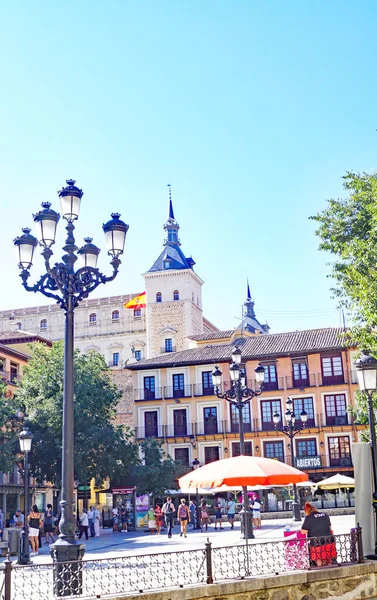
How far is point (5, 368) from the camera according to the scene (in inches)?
1933

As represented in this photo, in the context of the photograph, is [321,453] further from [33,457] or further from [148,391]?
[33,457]

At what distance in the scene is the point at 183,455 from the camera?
46.8 meters

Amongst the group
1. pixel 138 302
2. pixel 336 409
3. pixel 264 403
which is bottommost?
pixel 336 409

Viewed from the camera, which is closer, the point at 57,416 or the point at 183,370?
the point at 57,416

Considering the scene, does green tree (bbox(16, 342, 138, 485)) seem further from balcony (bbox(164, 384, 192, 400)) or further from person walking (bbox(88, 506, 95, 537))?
balcony (bbox(164, 384, 192, 400))

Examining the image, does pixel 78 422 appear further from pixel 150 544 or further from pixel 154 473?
pixel 150 544

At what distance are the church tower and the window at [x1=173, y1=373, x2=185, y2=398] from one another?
22.5 meters

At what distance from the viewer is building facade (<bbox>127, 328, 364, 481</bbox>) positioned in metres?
44.1

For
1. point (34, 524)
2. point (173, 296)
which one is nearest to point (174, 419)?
point (34, 524)

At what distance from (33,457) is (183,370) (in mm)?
16861

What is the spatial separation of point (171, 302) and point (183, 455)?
29.9 meters

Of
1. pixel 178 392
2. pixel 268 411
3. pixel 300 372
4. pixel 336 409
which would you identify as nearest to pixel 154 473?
pixel 268 411

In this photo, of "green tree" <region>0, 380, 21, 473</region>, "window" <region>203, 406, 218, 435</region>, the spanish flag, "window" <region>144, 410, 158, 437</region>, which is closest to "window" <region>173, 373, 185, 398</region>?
"window" <region>144, 410, 158, 437</region>

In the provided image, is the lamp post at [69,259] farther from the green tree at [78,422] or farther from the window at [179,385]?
the window at [179,385]
